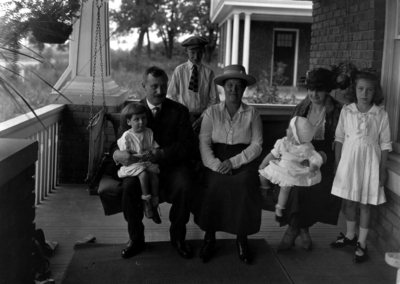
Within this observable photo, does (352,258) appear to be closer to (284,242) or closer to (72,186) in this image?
(284,242)

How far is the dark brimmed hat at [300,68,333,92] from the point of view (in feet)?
12.6

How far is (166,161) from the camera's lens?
376 centimetres

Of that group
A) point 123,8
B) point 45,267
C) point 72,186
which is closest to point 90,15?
point 72,186

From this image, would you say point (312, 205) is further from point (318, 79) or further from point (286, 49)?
point (286, 49)

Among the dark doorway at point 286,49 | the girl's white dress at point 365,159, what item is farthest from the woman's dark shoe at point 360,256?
the dark doorway at point 286,49

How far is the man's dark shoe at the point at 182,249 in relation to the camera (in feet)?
12.2

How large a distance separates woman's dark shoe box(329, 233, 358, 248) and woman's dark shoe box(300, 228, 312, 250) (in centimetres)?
19

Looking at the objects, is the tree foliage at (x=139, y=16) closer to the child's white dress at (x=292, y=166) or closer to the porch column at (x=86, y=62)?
the porch column at (x=86, y=62)

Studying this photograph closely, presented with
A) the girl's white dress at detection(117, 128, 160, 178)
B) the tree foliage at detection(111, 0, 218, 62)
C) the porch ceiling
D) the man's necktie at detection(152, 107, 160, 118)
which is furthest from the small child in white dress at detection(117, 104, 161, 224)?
the tree foliage at detection(111, 0, 218, 62)

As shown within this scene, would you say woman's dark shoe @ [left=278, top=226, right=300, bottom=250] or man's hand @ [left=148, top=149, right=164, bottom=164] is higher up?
man's hand @ [left=148, top=149, right=164, bottom=164]

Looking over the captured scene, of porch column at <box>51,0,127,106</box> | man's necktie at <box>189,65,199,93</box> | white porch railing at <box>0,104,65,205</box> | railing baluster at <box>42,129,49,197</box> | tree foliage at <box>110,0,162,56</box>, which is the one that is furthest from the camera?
tree foliage at <box>110,0,162,56</box>

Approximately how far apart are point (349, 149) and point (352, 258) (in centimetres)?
82

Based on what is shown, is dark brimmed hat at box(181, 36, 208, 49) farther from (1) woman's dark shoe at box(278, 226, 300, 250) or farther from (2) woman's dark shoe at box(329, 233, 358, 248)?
(2) woman's dark shoe at box(329, 233, 358, 248)

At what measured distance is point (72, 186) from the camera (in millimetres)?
5742
